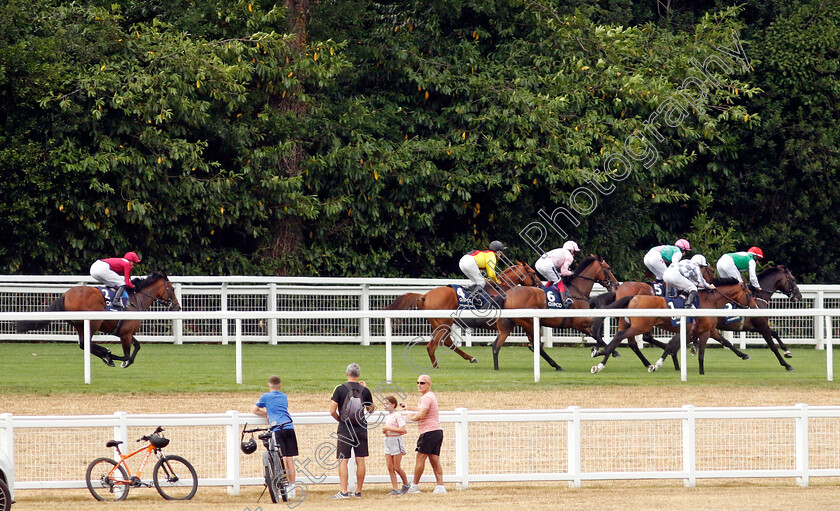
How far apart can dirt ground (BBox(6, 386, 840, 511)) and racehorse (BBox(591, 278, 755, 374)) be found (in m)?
2.70

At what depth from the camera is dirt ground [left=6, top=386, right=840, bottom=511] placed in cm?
1081

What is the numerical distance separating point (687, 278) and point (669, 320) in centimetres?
88

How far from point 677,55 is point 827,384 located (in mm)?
10731

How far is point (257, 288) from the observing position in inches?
812

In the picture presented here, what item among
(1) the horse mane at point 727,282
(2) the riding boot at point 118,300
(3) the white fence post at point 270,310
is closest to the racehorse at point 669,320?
(1) the horse mane at point 727,282

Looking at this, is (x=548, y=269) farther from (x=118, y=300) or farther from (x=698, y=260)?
(x=118, y=300)

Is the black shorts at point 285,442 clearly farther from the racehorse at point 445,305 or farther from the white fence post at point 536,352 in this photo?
the racehorse at point 445,305

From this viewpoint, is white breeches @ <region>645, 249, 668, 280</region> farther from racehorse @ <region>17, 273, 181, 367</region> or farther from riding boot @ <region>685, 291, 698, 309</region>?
racehorse @ <region>17, 273, 181, 367</region>

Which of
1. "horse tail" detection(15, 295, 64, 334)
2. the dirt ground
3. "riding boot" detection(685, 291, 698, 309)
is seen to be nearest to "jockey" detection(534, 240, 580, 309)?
"riding boot" detection(685, 291, 698, 309)

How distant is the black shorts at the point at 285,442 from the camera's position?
435 inches

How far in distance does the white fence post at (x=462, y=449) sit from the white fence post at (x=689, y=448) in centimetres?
207

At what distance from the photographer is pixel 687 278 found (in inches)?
750

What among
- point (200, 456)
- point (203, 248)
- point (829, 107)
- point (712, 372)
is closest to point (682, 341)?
point (712, 372)

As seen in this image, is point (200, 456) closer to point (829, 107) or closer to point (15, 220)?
point (15, 220)
